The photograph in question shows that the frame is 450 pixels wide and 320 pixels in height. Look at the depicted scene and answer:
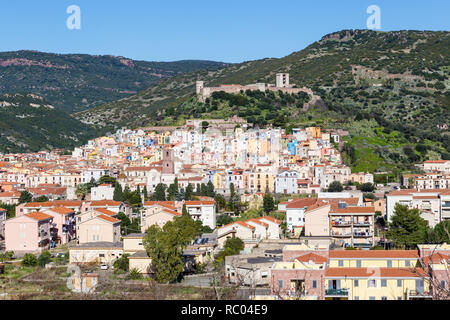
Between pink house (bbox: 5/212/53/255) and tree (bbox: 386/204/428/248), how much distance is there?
13162mm

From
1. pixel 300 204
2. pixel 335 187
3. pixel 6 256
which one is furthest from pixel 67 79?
pixel 6 256

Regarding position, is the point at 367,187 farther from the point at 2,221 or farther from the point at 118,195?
the point at 2,221

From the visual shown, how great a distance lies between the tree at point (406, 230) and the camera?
22.1m

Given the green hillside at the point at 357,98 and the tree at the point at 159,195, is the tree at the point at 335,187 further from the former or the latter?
the tree at the point at 159,195

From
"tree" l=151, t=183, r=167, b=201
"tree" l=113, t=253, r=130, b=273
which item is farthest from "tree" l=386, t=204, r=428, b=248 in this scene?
"tree" l=151, t=183, r=167, b=201

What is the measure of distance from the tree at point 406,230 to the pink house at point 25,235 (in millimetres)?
13162

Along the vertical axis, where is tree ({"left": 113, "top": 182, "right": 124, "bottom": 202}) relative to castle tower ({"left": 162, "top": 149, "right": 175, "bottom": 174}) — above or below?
below

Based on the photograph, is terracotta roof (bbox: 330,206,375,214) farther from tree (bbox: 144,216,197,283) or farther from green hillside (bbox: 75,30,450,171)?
green hillside (bbox: 75,30,450,171)

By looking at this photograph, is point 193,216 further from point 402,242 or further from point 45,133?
point 45,133

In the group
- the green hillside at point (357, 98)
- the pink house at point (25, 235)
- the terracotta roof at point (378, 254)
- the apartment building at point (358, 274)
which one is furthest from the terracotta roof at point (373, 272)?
the green hillside at point (357, 98)

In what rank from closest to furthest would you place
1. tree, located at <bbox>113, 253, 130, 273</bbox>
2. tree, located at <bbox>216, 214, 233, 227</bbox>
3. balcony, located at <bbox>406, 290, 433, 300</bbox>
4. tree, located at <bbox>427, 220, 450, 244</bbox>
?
balcony, located at <bbox>406, 290, 433, 300</bbox>, tree, located at <bbox>113, 253, 130, 273</bbox>, tree, located at <bbox>427, 220, 450, 244</bbox>, tree, located at <bbox>216, 214, 233, 227</bbox>

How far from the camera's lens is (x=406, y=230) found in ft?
74.3

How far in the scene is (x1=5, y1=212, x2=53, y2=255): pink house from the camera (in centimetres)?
2552
